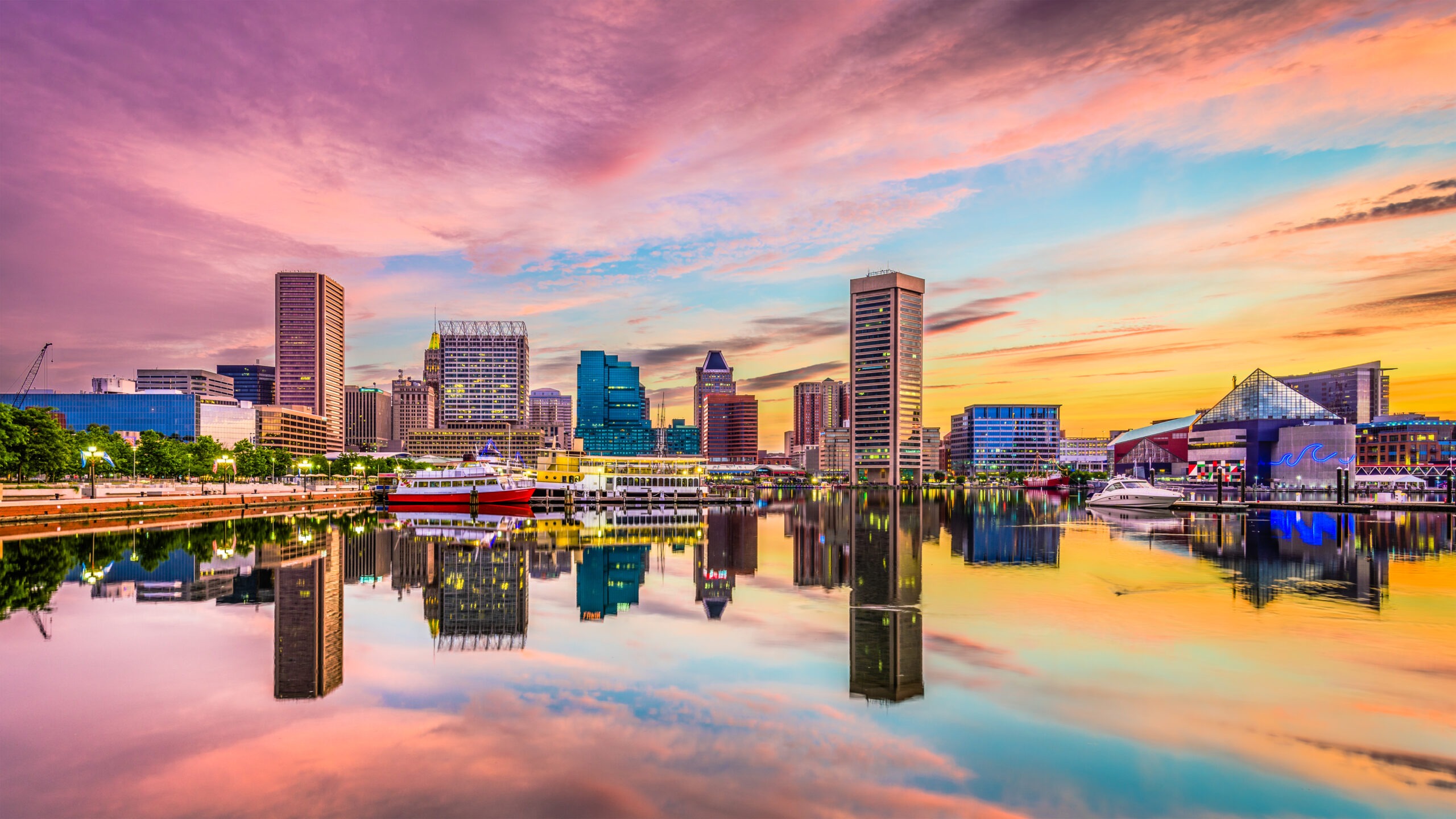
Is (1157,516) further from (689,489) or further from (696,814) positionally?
(696,814)

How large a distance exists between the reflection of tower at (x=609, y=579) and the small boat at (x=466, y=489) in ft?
172

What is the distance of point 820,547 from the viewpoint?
5478 centimetres

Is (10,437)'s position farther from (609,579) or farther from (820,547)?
(820,547)

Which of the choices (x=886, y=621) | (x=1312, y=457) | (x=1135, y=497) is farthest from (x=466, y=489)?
(x=1312, y=457)

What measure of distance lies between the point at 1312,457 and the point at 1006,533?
13987 cm

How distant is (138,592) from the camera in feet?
109

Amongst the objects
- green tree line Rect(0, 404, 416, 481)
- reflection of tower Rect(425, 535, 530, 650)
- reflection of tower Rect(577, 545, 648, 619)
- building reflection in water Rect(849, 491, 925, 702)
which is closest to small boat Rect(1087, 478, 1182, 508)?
building reflection in water Rect(849, 491, 925, 702)

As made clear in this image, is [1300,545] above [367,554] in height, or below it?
below

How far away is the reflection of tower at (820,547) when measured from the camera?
127 ft

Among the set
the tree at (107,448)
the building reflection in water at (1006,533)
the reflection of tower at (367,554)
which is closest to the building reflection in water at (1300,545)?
the building reflection in water at (1006,533)

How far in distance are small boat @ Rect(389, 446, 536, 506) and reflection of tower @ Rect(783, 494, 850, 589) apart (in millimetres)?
36186

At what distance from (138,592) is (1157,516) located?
3686 inches

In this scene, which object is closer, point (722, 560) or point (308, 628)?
point (308, 628)

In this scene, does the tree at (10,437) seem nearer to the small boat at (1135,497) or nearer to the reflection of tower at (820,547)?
the reflection of tower at (820,547)
